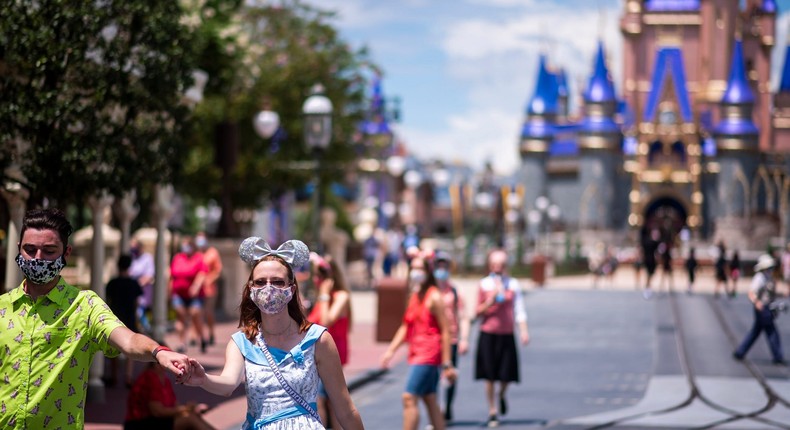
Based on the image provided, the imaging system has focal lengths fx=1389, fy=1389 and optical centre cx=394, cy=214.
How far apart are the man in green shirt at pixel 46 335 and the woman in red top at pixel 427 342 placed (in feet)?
19.4

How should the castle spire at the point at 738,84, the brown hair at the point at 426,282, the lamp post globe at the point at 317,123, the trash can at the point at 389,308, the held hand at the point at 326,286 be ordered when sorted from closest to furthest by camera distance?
the brown hair at the point at 426,282
the held hand at the point at 326,286
the lamp post globe at the point at 317,123
the trash can at the point at 389,308
the castle spire at the point at 738,84

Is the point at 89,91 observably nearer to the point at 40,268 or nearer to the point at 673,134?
the point at 40,268

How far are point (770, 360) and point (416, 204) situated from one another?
130562 mm

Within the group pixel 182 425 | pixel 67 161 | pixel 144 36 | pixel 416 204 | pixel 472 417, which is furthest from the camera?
pixel 416 204

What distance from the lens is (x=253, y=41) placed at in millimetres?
36594

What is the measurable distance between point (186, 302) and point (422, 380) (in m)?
8.51

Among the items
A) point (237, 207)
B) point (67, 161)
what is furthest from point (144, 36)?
point (237, 207)

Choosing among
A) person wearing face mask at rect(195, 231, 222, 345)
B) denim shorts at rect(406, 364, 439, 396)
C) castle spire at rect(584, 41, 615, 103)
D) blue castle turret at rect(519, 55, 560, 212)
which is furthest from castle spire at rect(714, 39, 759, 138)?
denim shorts at rect(406, 364, 439, 396)

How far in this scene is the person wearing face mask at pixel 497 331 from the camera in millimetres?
12828

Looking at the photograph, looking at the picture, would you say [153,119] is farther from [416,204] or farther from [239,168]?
[416,204]

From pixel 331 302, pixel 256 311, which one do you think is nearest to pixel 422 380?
pixel 331 302

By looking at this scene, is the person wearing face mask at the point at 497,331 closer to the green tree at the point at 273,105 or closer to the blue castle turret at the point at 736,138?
the green tree at the point at 273,105

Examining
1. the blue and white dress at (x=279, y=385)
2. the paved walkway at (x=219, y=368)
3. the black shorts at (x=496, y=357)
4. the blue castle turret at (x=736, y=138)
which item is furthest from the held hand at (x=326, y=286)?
the blue castle turret at (x=736, y=138)

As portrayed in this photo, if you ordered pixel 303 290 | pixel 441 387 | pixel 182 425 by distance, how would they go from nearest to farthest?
pixel 182 425, pixel 441 387, pixel 303 290
